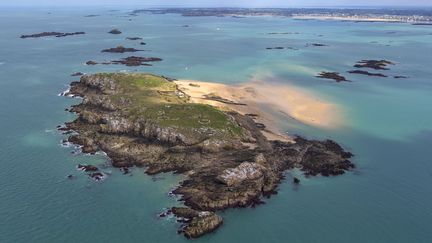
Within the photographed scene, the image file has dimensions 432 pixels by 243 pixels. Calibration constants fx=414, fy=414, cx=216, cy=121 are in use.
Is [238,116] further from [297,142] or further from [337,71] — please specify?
[337,71]

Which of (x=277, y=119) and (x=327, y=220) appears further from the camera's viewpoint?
(x=277, y=119)

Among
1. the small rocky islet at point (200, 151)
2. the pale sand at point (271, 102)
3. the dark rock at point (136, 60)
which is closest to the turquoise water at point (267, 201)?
the small rocky islet at point (200, 151)

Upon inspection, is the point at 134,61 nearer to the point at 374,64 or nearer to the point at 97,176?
the point at 374,64

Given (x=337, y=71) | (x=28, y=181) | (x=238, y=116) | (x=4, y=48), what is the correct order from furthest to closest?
1. (x=4, y=48)
2. (x=337, y=71)
3. (x=238, y=116)
4. (x=28, y=181)

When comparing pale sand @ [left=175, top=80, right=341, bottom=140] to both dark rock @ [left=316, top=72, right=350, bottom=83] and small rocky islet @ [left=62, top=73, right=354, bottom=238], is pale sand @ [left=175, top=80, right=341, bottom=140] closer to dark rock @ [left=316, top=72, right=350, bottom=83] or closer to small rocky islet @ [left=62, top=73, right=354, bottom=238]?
small rocky islet @ [left=62, top=73, right=354, bottom=238]

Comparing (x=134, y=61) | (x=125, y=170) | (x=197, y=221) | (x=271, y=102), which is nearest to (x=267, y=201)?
(x=197, y=221)

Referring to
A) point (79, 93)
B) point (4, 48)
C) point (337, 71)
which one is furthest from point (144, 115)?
point (4, 48)

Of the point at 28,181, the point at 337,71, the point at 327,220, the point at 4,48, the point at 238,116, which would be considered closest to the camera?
the point at 327,220

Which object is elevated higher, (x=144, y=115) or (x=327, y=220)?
(x=144, y=115)
